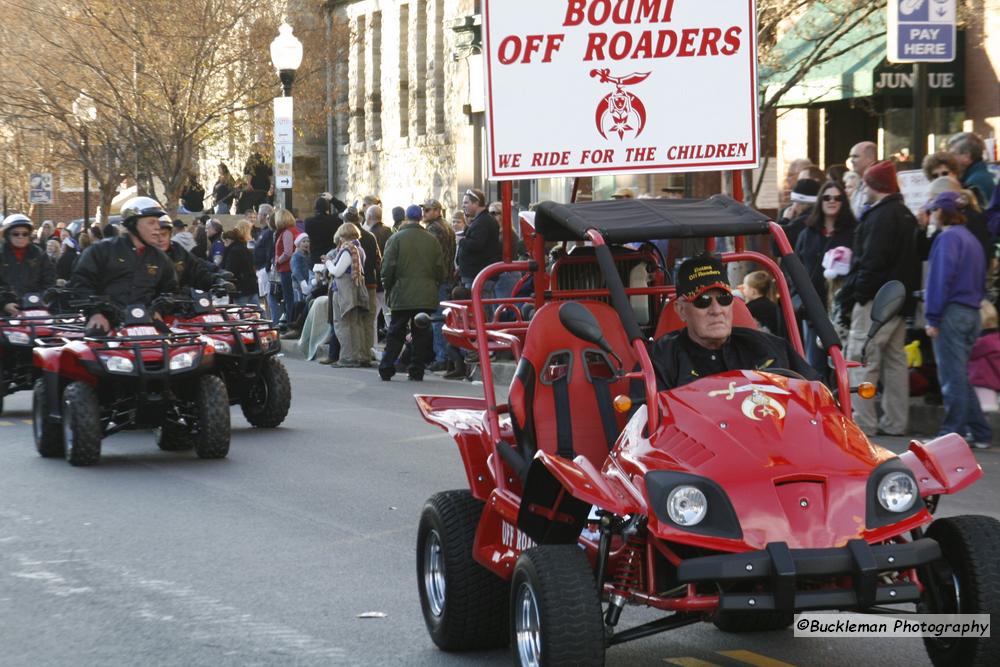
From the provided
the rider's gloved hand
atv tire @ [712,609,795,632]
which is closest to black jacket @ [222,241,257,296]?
the rider's gloved hand

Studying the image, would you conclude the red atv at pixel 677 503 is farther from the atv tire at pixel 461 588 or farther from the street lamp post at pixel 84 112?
the street lamp post at pixel 84 112

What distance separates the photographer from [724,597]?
16.9 ft

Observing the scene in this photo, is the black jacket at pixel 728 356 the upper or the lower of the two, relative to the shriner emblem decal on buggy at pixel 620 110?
lower

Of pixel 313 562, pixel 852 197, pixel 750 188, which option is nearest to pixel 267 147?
pixel 750 188

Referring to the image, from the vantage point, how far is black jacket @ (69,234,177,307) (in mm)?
13266

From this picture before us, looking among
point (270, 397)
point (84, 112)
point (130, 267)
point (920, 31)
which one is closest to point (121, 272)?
point (130, 267)

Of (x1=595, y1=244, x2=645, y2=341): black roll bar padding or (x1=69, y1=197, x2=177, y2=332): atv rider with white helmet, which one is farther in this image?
(x1=69, y1=197, x2=177, y2=332): atv rider with white helmet

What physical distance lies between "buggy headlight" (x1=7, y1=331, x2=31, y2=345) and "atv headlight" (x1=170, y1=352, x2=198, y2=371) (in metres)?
4.03

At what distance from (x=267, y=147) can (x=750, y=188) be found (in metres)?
19.4

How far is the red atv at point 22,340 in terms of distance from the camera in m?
16.1

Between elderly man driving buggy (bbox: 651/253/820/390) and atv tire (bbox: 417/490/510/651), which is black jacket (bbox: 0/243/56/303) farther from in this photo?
elderly man driving buggy (bbox: 651/253/820/390)

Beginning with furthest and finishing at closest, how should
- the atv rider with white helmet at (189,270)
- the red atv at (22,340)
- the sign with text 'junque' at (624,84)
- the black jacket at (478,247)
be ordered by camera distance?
the black jacket at (478,247) < the red atv at (22,340) < the atv rider with white helmet at (189,270) < the sign with text 'junque' at (624,84)

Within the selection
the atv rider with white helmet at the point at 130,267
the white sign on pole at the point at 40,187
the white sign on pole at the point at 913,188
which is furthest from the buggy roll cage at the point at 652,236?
the white sign on pole at the point at 40,187

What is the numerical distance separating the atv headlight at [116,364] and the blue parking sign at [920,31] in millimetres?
6459
